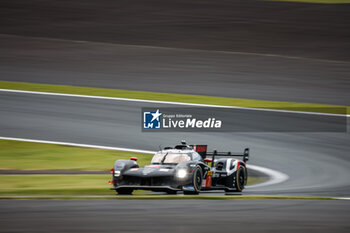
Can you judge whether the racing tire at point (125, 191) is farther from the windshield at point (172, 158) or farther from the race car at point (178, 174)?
the windshield at point (172, 158)

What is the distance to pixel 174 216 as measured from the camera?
966 cm

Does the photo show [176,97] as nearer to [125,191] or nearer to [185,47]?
[185,47]

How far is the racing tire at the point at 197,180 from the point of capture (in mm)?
13010

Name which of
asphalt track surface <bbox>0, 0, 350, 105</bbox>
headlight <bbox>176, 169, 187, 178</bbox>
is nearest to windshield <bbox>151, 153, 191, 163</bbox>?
headlight <bbox>176, 169, 187, 178</bbox>

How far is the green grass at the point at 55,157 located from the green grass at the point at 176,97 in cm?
566

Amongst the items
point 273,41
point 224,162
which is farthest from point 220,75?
point 224,162

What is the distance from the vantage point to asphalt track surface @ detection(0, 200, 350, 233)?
880 centimetres

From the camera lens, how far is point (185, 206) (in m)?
10.7

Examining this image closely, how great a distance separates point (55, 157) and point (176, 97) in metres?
7.30

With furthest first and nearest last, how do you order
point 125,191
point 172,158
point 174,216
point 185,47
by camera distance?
point 185,47
point 172,158
point 125,191
point 174,216

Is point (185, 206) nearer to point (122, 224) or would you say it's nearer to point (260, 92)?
point (122, 224)

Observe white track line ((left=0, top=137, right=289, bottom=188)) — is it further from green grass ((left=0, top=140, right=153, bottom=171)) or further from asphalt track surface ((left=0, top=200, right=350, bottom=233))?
asphalt track surface ((left=0, top=200, right=350, bottom=233))

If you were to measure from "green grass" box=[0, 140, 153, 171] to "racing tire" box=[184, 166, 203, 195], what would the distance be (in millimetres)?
3652

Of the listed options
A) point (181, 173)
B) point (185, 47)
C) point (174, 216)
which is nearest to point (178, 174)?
point (181, 173)
